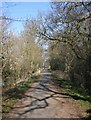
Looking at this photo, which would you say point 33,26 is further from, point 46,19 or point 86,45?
point 86,45

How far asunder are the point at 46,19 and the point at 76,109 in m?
15.2

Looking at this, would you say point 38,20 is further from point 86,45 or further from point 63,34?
point 86,45

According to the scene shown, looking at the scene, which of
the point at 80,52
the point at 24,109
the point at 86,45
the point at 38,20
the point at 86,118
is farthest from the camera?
the point at 38,20

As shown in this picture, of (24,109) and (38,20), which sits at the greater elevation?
(38,20)

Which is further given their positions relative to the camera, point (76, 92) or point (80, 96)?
point (76, 92)

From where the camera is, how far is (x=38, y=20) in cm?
2994

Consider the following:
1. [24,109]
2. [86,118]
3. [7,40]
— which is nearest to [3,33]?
[7,40]

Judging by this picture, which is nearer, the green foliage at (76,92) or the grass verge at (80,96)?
the grass verge at (80,96)

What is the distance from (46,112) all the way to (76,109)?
200 cm

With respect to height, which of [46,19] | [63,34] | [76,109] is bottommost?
[76,109]

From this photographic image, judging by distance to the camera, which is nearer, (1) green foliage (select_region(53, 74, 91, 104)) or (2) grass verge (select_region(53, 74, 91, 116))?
(2) grass verge (select_region(53, 74, 91, 116))

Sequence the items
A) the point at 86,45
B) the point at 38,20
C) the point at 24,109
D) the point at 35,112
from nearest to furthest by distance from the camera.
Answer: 1. the point at 35,112
2. the point at 24,109
3. the point at 86,45
4. the point at 38,20

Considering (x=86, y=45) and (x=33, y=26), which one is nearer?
(x=86, y=45)

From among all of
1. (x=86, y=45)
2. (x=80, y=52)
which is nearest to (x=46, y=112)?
(x=86, y=45)
